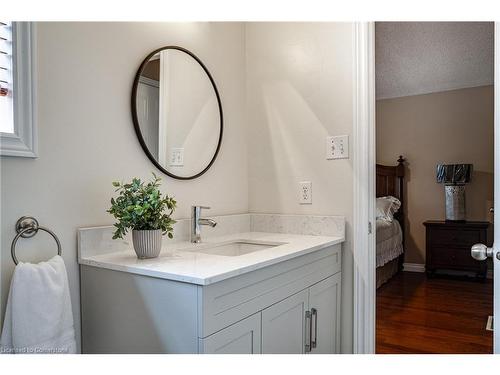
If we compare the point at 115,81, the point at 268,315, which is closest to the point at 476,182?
the point at 268,315

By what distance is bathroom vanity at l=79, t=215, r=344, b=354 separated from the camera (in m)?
1.10

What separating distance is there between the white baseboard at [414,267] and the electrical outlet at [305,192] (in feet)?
11.4

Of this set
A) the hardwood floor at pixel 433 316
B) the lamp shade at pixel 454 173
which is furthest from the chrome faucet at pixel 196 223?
the lamp shade at pixel 454 173

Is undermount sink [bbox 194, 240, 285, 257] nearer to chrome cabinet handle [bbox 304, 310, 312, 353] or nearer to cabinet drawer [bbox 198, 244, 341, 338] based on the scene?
cabinet drawer [bbox 198, 244, 341, 338]

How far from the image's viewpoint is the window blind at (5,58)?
118 centimetres

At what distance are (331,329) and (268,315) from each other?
Result: 59cm

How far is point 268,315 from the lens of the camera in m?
1.34

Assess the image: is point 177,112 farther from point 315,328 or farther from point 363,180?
point 315,328

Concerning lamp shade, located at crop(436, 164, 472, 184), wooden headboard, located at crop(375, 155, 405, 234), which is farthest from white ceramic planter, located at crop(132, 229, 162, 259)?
lamp shade, located at crop(436, 164, 472, 184)

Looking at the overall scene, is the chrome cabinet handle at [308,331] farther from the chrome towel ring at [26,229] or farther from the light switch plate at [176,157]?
the chrome towel ring at [26,229]

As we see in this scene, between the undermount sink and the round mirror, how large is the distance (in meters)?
0.37
